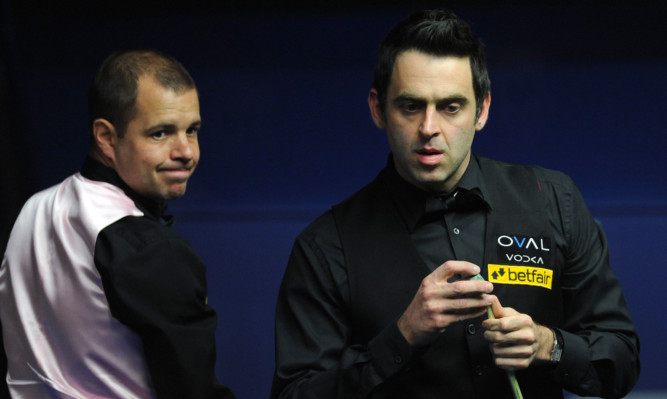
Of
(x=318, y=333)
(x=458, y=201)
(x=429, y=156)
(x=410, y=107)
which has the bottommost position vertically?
(x=318, y=333)

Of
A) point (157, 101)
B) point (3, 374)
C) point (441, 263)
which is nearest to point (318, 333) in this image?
point (441, 263)

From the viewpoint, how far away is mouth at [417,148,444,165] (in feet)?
5.79

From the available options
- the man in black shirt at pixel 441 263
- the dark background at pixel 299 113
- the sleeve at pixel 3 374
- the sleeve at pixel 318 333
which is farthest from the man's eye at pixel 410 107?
the sleeve at pixel 3 374

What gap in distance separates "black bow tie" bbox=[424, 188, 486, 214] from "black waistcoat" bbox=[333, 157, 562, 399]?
44 mm

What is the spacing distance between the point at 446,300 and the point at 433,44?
1.92ft

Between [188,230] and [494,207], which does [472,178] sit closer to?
[494,207]

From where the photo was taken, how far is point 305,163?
9.02ft

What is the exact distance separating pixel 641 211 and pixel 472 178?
1.06 metres

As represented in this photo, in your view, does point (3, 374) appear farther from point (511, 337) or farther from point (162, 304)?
point (511, 337)

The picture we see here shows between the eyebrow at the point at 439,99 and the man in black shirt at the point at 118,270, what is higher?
the eyebrow at the point at 439,99

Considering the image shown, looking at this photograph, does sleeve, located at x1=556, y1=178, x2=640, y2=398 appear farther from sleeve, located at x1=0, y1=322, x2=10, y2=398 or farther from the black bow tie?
sleeve, located at x1=0, y1=322, x2=10, y2=398

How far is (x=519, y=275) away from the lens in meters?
1.82

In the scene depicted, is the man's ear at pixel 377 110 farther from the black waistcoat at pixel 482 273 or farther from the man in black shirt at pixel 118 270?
the man in black shirt at pixel 118 270

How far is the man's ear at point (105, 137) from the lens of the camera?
73.9 inches
